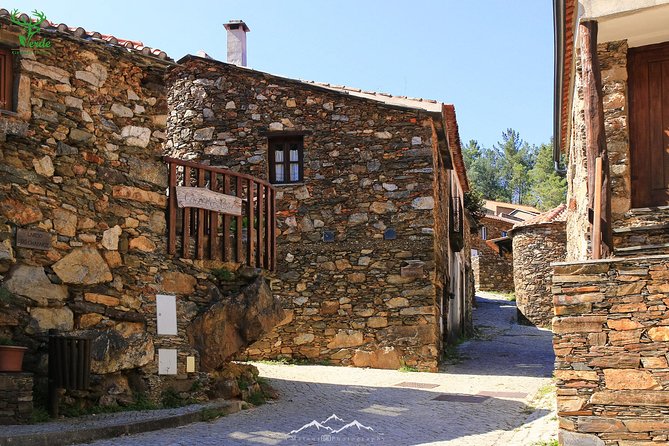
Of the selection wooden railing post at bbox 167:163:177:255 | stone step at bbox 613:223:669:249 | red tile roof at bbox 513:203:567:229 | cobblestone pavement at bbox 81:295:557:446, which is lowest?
cobblestone pavement at bbox 81:295:557:446

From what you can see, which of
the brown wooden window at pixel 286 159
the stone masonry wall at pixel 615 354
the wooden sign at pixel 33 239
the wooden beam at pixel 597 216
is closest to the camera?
the stone masonry wall at pixel 615 354

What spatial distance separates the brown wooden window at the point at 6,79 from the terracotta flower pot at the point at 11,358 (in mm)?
2450

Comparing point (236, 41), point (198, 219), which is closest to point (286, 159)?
point (236, 41)

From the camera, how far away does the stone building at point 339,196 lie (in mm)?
13492

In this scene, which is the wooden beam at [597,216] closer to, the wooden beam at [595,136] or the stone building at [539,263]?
the wooden beam at [595,136]

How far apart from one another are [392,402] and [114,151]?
4.80 meters

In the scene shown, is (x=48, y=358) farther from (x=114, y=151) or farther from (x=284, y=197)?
(x=284, y=197)

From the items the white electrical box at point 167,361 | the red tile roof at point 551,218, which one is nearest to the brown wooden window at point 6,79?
the white electrical box at point 167,361

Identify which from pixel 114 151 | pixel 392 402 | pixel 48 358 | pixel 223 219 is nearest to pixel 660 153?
pixel 392 402

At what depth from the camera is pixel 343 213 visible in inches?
551

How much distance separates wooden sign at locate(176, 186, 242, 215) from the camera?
933cm

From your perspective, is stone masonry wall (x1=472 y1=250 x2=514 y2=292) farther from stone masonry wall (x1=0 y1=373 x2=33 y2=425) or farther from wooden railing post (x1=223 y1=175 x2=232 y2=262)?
stone masonry wall (x1=0 y1=373 x2=33 y2=425)

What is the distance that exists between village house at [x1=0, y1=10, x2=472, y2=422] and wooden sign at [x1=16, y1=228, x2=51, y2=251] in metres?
0.02

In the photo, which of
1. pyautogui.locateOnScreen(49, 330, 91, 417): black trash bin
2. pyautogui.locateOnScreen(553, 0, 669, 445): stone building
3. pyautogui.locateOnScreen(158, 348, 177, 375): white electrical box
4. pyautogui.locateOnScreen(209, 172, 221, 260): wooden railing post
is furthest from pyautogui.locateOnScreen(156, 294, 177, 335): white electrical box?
pyautogui.locateOnScreen(553, 0, 669, 445): stone building
